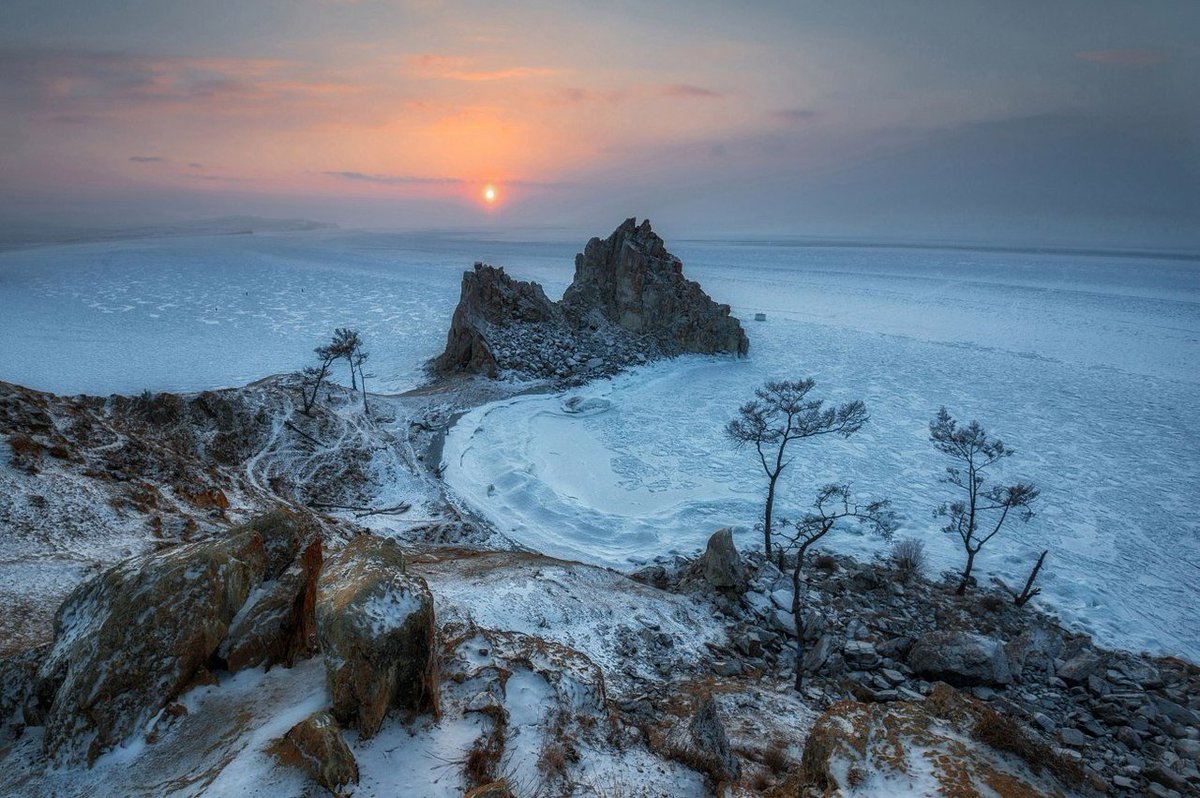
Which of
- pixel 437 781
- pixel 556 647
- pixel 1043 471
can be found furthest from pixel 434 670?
pixel 1043 471

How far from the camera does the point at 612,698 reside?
1280cm

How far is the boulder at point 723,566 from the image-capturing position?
64.8 feet

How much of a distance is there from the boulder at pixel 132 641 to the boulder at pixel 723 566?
15.0 metres

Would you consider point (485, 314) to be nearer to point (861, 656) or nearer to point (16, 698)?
point (861, 656)

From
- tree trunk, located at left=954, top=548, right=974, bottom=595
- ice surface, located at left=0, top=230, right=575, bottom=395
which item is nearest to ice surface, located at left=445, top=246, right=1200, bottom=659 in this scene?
tree trunk, located at left=954, top=548, right=974, bottom=595

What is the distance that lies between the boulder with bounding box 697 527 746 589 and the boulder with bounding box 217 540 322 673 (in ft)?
45.6

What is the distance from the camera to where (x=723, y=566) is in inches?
780

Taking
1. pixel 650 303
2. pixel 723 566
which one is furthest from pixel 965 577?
pixel 650 303

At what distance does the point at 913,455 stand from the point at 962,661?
2076 centimetres

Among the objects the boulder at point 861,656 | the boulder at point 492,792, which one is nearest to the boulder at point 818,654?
the boulder at point 861,656

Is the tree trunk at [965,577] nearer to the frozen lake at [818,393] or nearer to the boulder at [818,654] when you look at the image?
the frozen lake at [818,393]

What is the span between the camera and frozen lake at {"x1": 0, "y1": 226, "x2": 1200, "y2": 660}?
2533 centimetres

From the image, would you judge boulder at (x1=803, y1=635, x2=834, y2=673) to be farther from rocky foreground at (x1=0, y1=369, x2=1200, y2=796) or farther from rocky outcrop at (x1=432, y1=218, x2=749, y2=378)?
rocky outcrop at (x1=432, y1=218, x2=749, y2=378)

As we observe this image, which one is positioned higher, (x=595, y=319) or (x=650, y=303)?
(x=650, y=303)
